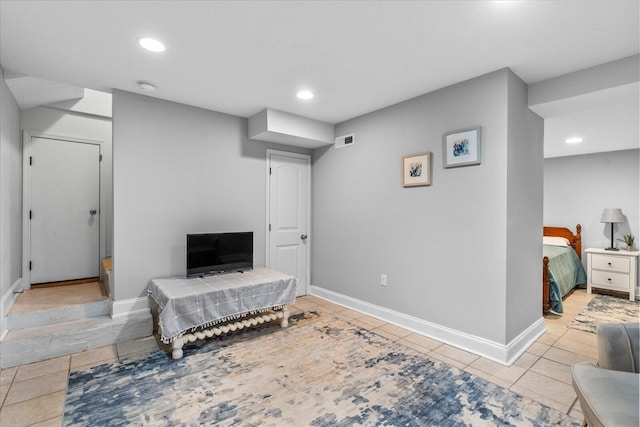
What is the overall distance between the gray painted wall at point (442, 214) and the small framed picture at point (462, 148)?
6 cm

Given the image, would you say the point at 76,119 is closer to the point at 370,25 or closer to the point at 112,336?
the point at 112,336

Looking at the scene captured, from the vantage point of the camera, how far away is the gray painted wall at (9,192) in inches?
103

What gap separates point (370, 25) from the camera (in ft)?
6.46

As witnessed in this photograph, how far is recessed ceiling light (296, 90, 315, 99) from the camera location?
10.1 feet

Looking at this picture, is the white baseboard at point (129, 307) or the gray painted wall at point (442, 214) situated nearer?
the gray painted wall at point (442, 214)

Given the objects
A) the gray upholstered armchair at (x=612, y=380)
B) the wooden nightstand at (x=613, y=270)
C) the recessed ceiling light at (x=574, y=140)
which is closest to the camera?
the gray upholstered armchair at (x=612, y=380)

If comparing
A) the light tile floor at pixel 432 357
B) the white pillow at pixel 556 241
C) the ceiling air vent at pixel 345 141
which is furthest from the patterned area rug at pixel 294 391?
the white pillow at pixel 556 241

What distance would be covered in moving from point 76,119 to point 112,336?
110 inches

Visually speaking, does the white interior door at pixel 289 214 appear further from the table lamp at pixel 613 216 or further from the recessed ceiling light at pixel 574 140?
the table lamp at pixel 613 216

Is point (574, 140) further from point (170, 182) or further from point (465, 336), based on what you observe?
point (170, 182)

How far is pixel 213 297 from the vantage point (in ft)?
9.27

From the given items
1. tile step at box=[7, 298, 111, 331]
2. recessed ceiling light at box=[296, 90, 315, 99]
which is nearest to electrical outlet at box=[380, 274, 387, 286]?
recessed ceiling light at box=[296, 90, 315, 99]

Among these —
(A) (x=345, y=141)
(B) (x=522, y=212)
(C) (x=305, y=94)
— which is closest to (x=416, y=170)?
(B) (x=522, y=212)

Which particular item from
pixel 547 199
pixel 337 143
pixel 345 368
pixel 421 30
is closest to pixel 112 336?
pixel 345 368
